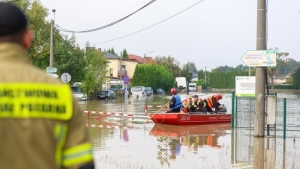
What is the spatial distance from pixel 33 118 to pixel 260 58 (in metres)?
14.7

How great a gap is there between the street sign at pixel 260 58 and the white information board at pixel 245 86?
1339 mm

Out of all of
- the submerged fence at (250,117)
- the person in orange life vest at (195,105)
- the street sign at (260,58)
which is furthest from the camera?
the person in orange life vest at (195,105)

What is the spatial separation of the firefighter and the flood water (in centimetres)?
780

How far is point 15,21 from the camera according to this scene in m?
2.75

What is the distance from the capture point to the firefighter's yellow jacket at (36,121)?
255cm

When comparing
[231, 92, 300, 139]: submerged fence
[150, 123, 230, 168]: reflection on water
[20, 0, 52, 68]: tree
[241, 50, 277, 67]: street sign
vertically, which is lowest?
[150, 123, 230, 168]: reflection on water

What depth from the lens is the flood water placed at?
11.8 meters

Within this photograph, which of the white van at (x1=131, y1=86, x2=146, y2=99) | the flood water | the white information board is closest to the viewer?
the flood water

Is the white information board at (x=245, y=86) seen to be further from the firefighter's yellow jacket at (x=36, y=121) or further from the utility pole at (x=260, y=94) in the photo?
the firefighter's yellow jacket at (x=36, y=121)

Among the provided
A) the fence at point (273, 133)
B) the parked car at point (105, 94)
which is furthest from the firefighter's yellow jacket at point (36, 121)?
the parked car at point (105, 94)

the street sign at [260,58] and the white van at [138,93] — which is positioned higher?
the street sign at [260,58]

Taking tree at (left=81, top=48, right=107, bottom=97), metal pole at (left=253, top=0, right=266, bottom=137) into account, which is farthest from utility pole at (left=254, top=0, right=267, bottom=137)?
tree at (left=81, top=48, right=107, bottom=97)

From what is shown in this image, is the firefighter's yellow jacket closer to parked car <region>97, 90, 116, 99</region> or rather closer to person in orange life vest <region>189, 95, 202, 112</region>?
person in orange life vest <region>189, 95, 202, 112</region>

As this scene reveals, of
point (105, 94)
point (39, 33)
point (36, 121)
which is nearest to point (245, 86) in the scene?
point (36, 121)
